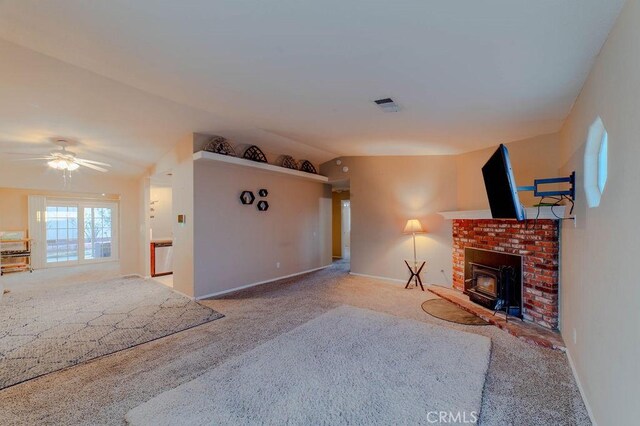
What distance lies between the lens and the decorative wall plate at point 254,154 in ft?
17.1

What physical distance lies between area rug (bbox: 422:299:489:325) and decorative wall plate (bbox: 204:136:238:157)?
4132 millimetres

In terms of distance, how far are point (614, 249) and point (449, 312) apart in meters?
2.66

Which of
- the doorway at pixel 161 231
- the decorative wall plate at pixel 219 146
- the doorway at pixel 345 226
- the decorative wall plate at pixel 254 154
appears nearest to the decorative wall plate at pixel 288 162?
the decorative wall plate at pixel 254 154

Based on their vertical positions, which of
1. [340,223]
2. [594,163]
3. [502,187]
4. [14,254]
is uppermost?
[594,163]

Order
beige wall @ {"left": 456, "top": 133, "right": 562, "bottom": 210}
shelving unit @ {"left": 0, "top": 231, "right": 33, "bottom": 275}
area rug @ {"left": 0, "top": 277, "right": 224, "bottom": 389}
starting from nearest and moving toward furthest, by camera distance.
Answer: area rug @ {"left": 0, "top": 277, "right": 224, "bottom": 389}, beige wall @ {"left": 456, "top": 133, "right": 562, "bottom": 210}, shelving unit @ {"left": 0, "top": 231, "right": 33, "bottom": 275}

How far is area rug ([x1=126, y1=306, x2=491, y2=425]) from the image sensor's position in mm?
1919

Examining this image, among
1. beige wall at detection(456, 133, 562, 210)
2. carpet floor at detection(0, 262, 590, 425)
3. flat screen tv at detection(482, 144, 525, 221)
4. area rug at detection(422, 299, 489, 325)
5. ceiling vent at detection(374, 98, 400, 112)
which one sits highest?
ceiling vent at detection(374, 98, 400, 112)

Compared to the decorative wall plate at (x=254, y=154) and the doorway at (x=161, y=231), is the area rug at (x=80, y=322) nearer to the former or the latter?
the doorway at (x=161, y=231)

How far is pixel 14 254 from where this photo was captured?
6875 millimetres

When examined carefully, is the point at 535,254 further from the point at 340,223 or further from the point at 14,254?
the point at 14,254

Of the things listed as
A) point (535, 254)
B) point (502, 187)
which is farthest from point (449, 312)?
point (502, 187)

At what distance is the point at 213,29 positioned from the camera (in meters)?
1.94

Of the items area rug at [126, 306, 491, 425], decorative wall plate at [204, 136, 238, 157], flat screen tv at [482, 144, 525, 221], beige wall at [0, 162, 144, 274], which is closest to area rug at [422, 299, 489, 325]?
area rug at [126, 306, 491, 425]

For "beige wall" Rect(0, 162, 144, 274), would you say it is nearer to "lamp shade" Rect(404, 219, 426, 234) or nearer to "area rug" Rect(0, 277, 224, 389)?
"area rug" Rect(0, 277, 224, 389)
